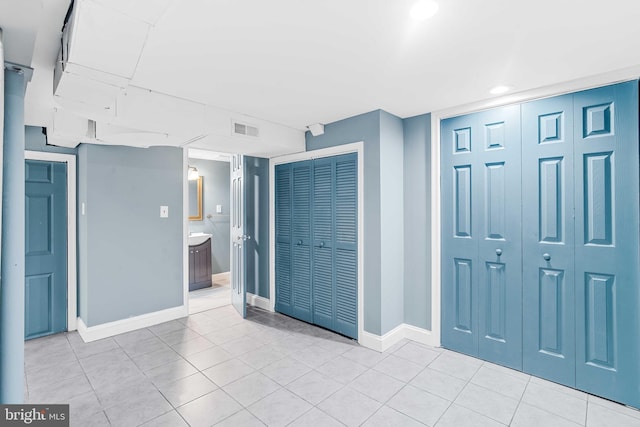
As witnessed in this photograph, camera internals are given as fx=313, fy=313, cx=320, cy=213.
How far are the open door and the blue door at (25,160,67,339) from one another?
1824 mm

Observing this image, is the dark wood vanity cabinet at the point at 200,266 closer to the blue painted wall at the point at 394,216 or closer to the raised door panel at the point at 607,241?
the blue painted wall at the point at 394,216

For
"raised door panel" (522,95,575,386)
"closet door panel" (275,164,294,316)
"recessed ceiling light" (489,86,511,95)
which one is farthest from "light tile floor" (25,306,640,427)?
"recessed ceiling light" (489,86,511,95)

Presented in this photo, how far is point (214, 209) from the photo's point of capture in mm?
6082

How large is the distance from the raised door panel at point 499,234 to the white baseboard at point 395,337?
0.49 m

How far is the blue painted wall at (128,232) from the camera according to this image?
3.26 metres

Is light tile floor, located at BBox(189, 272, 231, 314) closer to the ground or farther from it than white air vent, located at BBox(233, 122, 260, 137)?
closer to the ground

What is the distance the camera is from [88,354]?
289cm

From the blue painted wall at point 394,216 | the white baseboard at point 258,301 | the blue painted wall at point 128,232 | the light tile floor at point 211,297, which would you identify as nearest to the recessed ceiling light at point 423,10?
the blue painted wall at point 394,216

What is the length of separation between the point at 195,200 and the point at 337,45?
477 centimetres

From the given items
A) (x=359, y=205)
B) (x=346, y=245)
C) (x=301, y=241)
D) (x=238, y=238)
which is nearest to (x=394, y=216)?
(x=359, y=205)

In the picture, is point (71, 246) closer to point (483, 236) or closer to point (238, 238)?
point (238, 238)

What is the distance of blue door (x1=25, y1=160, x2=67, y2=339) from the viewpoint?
10.7 ft

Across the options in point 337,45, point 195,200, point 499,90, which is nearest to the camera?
point 337,45

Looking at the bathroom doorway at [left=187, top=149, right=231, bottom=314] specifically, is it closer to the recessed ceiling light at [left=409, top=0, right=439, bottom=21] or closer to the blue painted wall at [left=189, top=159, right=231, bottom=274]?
the blue painted wall at [left=189, top=159, right=231, bottom=274]
